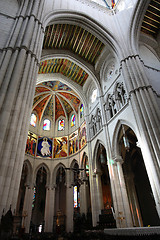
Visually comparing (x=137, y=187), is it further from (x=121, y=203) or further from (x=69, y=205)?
(x=121, y=203)

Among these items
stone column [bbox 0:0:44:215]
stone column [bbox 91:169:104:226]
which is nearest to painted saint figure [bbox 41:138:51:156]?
stone column [bbox 91:169:104:226]

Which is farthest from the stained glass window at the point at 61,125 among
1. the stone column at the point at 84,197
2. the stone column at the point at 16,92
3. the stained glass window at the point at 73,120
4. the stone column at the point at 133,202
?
the stone column at the point at 16,92

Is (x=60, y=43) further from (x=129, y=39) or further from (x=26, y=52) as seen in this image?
(x=26, y=52)

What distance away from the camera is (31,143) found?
17672mm

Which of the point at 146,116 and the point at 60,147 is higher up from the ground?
the point at 60,147

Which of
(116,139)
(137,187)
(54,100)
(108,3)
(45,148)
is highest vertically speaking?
(108,3)

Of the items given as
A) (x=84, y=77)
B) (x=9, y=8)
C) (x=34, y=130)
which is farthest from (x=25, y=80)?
(x=34, y=130)

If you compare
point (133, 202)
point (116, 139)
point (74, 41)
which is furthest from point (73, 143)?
point (74, 41)

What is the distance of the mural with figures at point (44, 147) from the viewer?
18203 millimetres

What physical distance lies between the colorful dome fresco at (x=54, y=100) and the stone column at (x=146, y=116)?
30.7 feet

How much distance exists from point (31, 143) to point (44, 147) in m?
1.65

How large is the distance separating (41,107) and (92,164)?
10371 millimetres

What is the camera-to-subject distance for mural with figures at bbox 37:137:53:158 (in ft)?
59.7

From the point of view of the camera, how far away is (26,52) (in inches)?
313
